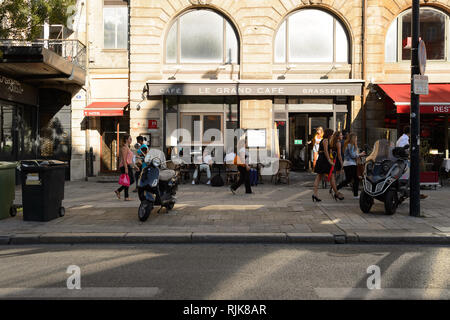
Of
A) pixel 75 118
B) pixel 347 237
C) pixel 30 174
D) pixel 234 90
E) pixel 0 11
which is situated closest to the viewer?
pixel 347 237

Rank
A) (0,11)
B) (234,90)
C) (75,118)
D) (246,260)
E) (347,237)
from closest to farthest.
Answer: (246,260) → (347,237) → (0,11) → (234,90) → (75,118)

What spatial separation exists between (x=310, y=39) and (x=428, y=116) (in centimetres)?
525

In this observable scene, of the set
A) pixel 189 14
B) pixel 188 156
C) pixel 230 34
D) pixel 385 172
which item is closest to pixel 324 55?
pixel 230 34

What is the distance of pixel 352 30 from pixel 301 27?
185cm

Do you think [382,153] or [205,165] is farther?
[205,165]

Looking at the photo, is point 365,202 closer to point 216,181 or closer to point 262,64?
point 216,181

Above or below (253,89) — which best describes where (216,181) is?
below

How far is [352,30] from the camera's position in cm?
1416

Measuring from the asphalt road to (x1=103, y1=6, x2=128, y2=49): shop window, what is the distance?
1111 cm

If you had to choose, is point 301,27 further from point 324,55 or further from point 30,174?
point 30,174

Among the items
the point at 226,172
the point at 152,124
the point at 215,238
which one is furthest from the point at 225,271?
the point at 152,124

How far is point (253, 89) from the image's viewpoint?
13.8 meters

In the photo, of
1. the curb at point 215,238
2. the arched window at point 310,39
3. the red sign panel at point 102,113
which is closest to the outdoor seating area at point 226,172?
the red sign panel at point 102,113

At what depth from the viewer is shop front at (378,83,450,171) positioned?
12.4 m
